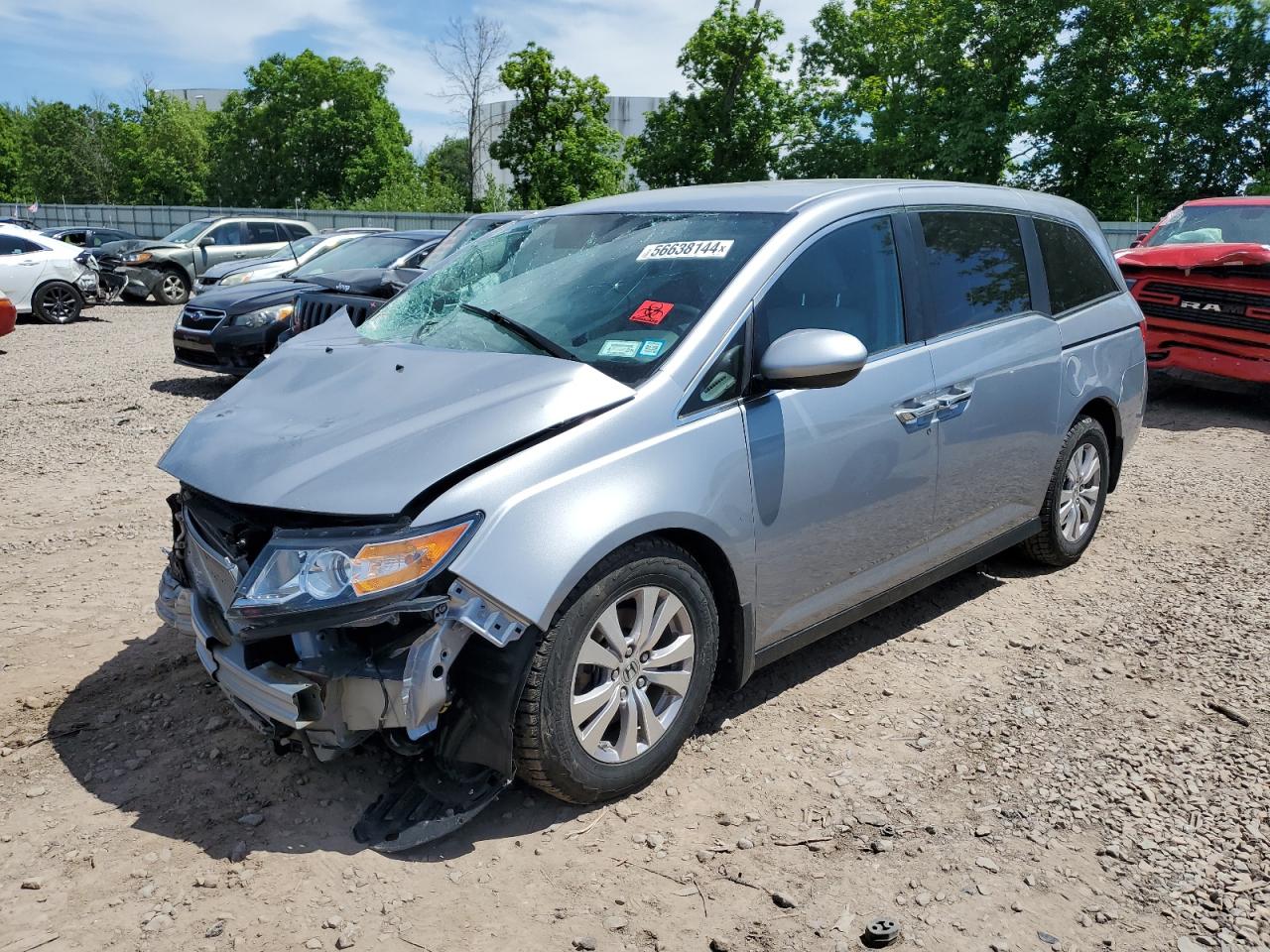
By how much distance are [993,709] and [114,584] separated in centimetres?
392

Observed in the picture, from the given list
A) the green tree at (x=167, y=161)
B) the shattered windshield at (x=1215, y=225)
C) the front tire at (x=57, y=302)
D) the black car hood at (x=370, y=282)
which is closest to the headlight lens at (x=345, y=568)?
the black car hood at (x=370, y=282)

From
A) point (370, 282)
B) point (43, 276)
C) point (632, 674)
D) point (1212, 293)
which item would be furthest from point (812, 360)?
point (43, 276)

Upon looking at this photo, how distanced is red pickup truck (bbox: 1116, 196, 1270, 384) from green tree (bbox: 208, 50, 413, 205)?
2170 inches

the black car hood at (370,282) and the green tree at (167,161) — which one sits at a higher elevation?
the green tree at (167,161)

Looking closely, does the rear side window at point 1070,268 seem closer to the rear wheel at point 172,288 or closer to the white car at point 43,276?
the white car at point 43,276

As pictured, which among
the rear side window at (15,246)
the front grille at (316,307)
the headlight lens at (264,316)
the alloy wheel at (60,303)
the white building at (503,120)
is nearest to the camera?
the front grille at (316,307)

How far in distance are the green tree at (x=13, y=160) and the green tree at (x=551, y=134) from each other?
4815 centimetres

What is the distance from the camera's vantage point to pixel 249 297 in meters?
10.1

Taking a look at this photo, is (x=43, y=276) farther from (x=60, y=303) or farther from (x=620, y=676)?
(x=620, y=676)

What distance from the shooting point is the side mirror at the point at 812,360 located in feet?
10.9

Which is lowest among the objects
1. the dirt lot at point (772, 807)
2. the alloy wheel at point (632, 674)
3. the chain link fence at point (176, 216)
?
the dirt lot at point (772, 807)

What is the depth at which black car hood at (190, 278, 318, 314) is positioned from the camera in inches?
392

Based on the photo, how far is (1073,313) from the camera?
5.03 m

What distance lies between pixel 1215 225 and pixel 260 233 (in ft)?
57.8
